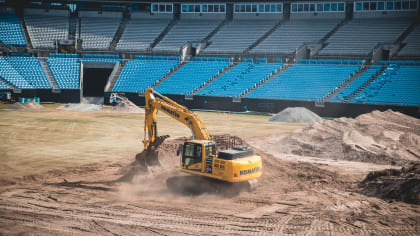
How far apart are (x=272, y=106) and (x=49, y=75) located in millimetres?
29229

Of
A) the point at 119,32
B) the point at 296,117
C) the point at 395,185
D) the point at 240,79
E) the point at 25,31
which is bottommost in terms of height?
the point at 395,185

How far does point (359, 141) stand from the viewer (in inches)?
932

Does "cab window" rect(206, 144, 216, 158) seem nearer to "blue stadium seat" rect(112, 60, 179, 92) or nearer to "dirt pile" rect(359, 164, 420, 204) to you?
"dirt pile" rect(359, 164, 420, 204)

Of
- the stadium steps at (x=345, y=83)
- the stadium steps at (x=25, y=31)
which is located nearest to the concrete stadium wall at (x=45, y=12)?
the stadium steps at (x=25, y=31)

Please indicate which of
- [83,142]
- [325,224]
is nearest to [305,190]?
[325,224]

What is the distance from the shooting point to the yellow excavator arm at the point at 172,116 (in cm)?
1595

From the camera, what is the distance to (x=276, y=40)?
58.7m

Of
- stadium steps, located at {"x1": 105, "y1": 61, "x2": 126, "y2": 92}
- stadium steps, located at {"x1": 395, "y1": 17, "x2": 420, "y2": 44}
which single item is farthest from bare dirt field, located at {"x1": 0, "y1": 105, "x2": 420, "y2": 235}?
stadium steps, located at {"x1": 395, "y1": 17, "x2": 420, "y2": 44}

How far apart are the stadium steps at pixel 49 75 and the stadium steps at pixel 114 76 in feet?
20.4

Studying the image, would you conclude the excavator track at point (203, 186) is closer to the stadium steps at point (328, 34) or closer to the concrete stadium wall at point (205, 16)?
the stadium steps at point (328, 34)

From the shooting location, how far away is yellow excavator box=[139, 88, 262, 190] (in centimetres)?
1434

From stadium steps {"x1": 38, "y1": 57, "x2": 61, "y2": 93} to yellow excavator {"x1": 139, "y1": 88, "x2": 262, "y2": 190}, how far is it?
40.1m

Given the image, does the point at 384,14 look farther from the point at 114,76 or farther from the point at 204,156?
the point at 204,156

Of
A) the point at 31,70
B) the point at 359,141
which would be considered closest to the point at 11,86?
the point at 31,70
